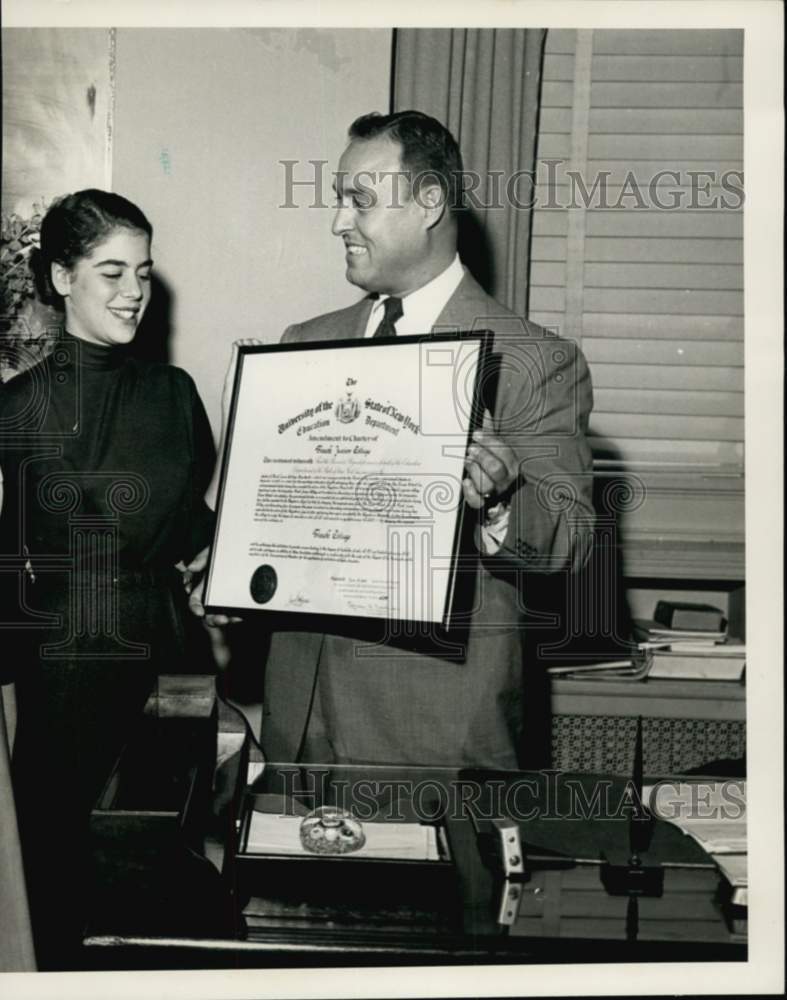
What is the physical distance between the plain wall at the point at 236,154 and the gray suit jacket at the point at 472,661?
706 millimetres

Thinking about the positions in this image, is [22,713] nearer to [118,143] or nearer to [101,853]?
[101,853]

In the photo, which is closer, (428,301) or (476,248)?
(428,301)

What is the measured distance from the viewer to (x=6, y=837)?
1.72 metres

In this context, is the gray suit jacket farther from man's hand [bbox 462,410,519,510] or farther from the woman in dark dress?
the woman in dark dress

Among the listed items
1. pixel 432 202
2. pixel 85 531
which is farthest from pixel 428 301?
pixel 85 531

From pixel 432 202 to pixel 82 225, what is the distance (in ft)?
2.99

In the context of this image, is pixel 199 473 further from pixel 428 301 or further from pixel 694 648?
pixel 694 648

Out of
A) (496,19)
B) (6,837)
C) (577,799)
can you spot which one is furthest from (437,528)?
(496,19)

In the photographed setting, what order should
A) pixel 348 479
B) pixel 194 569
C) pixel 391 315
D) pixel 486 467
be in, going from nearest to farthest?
pixel 486 467 < pixel 348 479 < pixel 391 315 < pixel 194 569

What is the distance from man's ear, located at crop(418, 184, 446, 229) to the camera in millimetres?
2328

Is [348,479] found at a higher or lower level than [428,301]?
lower

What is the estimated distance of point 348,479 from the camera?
6.81ft

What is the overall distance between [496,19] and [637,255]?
3.57 ft

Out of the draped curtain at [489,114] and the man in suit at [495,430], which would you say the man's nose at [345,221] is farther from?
the draped curtain at [489,114]
